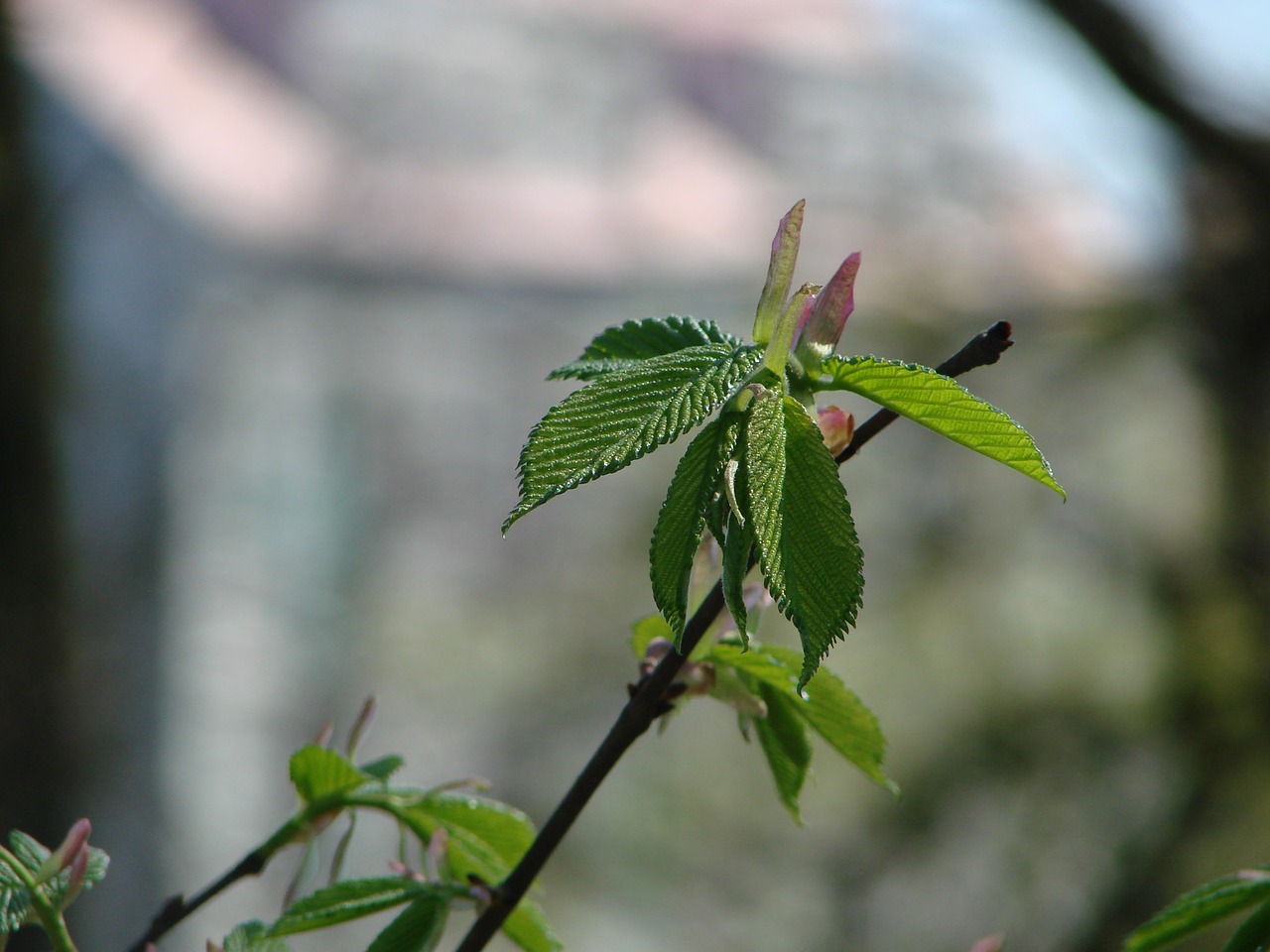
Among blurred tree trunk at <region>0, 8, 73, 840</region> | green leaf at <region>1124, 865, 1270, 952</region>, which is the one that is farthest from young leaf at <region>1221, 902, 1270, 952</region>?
blurred tree trunk at <region>0, 8, 73, 840</region>

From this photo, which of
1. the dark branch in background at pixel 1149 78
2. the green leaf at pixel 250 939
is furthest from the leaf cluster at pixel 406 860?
the dark branch in background at pixel 1149 78

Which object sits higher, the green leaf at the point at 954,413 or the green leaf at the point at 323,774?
the green leaf at the point at 954,413

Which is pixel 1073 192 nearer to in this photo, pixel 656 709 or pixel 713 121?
pixel 713 121

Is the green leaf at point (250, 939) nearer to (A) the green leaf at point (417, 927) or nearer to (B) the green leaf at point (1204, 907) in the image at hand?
(A) the green leaf at point (417, 927)

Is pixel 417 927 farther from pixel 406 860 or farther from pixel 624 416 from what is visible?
pixel 624 416

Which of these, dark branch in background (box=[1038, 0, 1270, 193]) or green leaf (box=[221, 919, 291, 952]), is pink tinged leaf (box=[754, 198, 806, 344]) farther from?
dark branch in background (box=[1038, 0, 1270, 193])

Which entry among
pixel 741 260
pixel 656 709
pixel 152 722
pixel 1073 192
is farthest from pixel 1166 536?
pixel 656 709

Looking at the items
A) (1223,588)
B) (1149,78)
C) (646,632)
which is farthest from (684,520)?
(1223,588)
